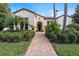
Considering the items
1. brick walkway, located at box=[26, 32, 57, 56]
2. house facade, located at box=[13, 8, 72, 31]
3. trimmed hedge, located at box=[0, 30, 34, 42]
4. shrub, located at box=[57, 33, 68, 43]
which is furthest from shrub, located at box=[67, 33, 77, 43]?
trimmed hedge, located at box=[0, 30, 34, 42]

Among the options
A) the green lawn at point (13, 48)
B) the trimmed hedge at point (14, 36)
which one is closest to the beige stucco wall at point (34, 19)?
the trimmed hedge at point (14, 36)

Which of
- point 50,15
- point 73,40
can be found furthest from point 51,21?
point 73,40

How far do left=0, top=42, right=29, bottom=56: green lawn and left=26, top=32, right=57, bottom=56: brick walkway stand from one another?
0.29 feet

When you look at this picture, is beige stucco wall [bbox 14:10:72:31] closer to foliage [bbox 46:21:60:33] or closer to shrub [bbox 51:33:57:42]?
foliage [bbox 46:21:60:33]

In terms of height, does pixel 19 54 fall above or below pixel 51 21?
below

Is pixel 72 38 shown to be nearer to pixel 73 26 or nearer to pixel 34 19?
pixel 73 26

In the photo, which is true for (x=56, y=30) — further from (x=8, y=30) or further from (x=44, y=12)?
(x=8, y=30)

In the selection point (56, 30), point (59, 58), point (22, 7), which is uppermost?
point (22, 7)

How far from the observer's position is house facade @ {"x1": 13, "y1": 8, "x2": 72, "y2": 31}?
6.02m

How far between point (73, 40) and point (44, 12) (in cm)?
66

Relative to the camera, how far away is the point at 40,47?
599cm

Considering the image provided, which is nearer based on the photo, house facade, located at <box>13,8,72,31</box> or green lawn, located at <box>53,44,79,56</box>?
green lawn, located at <box>53,44,79,56</box>

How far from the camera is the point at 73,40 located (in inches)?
235

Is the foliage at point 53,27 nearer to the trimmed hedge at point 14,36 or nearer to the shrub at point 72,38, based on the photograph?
the shrub at point 72,38
